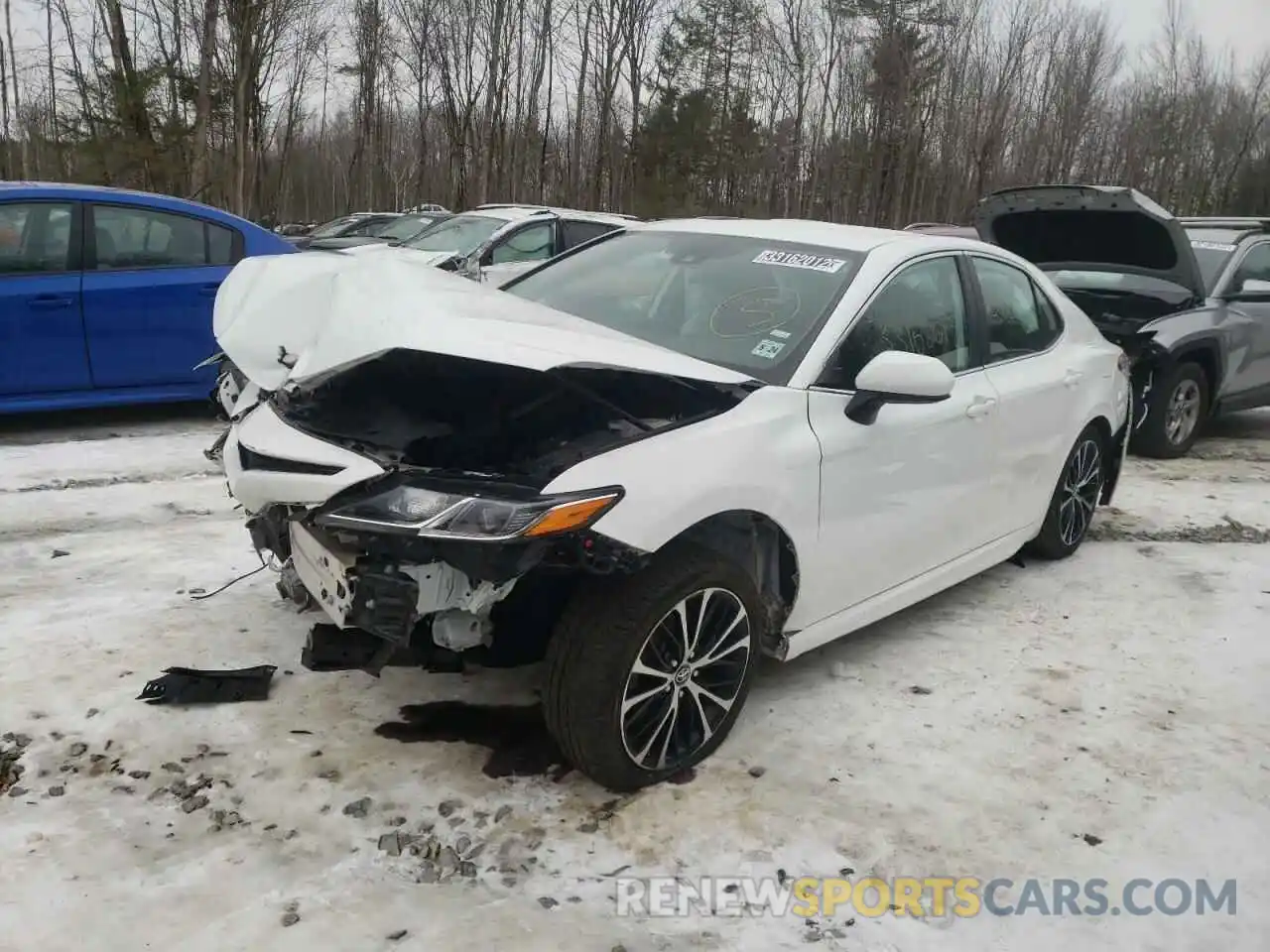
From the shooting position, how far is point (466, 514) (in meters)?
2.51

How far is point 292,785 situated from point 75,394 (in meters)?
4.80

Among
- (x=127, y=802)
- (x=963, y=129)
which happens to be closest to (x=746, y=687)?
(x=127, y=802)

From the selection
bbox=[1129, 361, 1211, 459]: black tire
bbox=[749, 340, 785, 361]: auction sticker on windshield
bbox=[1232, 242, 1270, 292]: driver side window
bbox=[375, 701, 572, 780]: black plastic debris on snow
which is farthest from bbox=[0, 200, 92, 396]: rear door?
bbox=[1232, 242, 1270, 292]: driver side window

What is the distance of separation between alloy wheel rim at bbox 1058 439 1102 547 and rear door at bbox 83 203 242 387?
18.2 feet

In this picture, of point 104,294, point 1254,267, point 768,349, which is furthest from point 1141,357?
point 104,294

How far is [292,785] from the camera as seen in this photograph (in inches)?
114

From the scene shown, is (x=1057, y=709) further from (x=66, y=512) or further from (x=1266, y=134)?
(x=1266, y=134)

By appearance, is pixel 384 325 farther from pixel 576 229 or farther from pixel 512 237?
pixel 576 229

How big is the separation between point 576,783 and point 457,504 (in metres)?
1.02

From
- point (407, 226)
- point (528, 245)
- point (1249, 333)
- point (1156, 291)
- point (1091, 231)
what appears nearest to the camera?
point (1156, 291)

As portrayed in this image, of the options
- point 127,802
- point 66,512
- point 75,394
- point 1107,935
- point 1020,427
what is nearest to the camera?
point 1107,935

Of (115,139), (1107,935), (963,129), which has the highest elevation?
(963,129)

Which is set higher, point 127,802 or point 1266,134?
point 1266,134

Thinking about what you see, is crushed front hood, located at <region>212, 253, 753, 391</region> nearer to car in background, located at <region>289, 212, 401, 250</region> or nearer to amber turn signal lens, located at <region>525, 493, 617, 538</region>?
amber turn signal lens, located at <region>525, 493, 617, 538</region>
